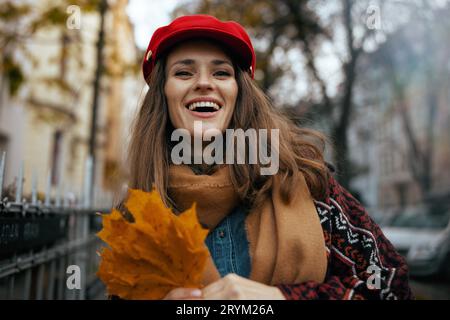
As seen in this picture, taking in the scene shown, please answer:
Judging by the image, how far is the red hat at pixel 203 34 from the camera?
1786 millimetres

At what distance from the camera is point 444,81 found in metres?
15.4

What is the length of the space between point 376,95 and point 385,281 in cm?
1644

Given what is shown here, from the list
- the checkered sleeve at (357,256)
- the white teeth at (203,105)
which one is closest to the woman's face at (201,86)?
the white teeth at (203,105)

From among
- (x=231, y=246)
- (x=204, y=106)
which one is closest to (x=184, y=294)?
(x=231, y=246)

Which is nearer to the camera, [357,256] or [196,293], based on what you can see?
[196,293]

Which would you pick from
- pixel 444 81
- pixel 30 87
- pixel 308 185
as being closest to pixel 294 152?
pixel 308 185

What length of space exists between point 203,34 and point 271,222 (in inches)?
31.0

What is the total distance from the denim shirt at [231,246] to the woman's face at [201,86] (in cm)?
38

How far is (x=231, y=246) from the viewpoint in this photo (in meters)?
1.68

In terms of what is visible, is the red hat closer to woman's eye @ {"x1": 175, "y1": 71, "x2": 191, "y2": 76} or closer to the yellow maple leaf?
woman's eye @ {"x1": 175, "y1": 71, "x2": 191, "y2": 76}

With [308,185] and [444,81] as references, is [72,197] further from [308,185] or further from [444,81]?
[444,81]

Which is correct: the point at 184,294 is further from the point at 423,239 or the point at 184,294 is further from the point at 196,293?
the point at 423,239

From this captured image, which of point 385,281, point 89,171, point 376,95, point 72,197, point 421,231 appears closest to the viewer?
point 385,281

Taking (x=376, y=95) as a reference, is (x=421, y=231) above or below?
below
